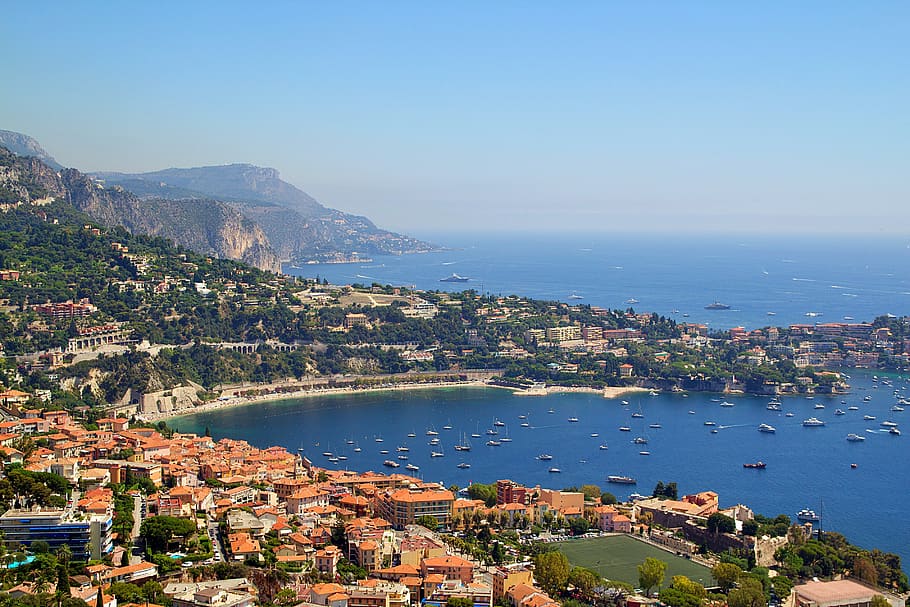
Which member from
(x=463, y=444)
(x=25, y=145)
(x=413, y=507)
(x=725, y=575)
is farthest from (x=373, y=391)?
(x=25, y=145)

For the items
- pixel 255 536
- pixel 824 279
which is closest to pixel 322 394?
pixel 255 536

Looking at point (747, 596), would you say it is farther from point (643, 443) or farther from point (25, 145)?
point (25, 145)

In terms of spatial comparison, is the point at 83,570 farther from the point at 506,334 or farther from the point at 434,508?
the point at 506,334

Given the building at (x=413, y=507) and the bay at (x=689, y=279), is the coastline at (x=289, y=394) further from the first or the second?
the bay at (x=689, y=279)

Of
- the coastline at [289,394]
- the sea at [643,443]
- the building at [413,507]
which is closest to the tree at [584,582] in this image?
the building at [413,507]

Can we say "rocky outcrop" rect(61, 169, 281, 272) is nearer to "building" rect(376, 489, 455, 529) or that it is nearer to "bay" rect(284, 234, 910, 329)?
"bay" rect(284, 234, 910, 329)
